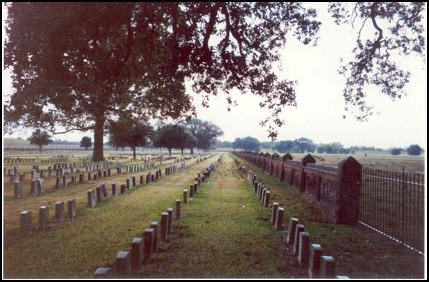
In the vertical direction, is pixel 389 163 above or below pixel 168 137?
below

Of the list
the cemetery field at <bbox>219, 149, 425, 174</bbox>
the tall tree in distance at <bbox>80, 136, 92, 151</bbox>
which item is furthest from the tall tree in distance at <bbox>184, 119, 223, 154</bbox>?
the cemetery field at <bbox>219, 149, 425, 174</bbox>

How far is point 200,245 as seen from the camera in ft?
25.9

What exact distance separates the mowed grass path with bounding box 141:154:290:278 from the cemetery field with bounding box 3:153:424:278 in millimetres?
18

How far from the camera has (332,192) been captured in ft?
38.0

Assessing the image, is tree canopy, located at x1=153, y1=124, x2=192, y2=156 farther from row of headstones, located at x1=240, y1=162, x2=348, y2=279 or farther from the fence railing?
row of headstones, located at x1=240, y1=162, x2=348, y2=279

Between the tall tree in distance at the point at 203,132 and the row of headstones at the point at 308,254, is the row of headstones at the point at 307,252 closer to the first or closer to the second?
the row of headstones at the point at 308,254

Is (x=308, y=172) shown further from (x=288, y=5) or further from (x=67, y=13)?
(x=67, y=13)

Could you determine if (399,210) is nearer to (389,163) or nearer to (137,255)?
(137,255)

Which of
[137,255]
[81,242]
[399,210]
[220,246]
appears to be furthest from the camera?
[399,210]

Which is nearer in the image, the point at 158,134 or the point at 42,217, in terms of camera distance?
the point at 42,217

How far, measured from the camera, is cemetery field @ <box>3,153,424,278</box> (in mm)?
6321

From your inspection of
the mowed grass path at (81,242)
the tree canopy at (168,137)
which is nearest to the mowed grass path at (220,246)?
the mowed grass path at (81,242)

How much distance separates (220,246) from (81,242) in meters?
3.20

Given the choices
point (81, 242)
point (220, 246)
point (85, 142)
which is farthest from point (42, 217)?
point (85, 142)
